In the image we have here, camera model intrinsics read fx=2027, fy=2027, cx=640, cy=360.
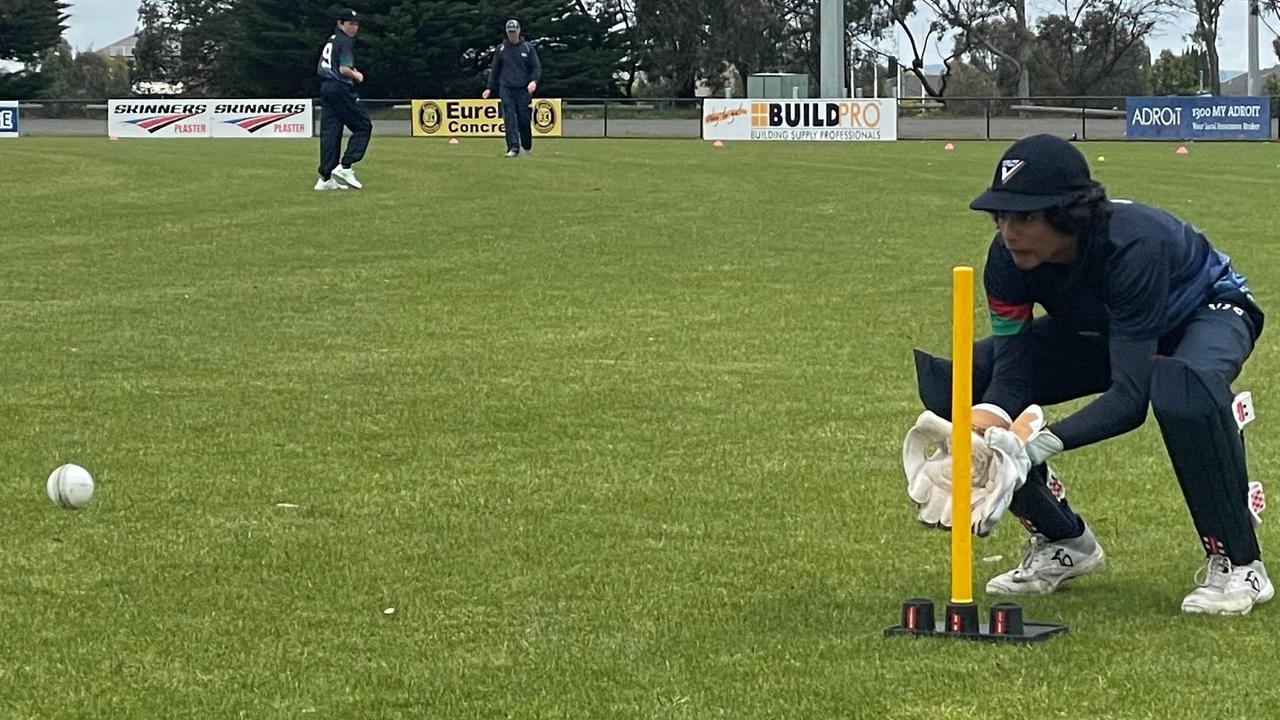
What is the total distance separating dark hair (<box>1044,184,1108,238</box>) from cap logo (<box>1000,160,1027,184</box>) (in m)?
0.12

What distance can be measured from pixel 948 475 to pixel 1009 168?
30.6 inches

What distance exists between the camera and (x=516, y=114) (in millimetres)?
29562

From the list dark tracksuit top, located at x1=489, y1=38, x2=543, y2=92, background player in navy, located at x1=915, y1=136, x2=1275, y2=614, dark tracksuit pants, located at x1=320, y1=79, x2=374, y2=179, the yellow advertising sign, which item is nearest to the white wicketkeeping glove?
background player in navy, located at x1=915, y1=136, x2=1275, y2=614

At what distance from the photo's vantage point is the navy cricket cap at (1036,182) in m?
5.00

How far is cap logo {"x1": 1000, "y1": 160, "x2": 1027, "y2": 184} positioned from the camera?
16.5ft

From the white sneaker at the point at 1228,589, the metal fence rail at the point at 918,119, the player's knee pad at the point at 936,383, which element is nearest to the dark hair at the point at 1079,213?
the player's knee pad at the point at 936,383

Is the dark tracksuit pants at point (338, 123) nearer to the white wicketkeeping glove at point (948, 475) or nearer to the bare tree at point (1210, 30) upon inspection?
the white wicketkeeping glove at point (948, 475)

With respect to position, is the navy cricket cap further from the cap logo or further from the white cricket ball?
the white cricket ball

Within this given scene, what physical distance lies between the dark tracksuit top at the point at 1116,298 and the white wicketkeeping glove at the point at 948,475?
224 mm

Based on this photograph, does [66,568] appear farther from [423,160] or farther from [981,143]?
[981,143]

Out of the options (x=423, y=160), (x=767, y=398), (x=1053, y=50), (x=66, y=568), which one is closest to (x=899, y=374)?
(x=767, y=398)

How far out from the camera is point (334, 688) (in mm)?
4711

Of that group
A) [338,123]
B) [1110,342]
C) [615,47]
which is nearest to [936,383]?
[1110,342]

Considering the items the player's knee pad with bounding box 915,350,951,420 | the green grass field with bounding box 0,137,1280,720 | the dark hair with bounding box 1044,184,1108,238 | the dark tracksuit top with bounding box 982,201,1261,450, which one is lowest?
the green grass field with bounding box 0,137,1280,720
